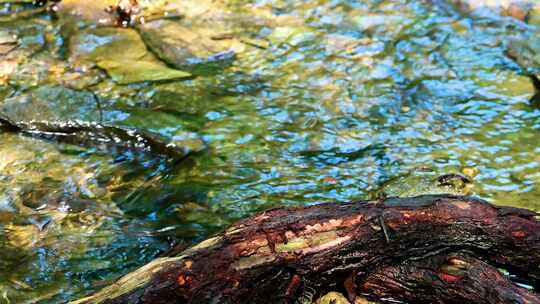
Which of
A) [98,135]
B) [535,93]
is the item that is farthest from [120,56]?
[535,93]

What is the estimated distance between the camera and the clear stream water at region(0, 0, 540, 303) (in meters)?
3.29

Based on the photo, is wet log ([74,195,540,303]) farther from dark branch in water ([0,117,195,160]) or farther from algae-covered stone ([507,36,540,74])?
algae-covered stone ([507,36,540,74])

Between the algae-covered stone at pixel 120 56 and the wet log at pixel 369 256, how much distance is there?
2758 mm

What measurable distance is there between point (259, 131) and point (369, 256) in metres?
2.00

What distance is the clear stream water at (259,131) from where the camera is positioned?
329 cm

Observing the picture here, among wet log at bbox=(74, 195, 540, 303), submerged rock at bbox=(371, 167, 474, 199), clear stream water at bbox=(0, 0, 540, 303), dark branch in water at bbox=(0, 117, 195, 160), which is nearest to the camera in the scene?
wet log at bbox=(74, 195, 540, 303)

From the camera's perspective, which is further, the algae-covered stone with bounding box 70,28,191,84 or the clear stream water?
the algae-covered stone with bounding box 70,28,191,84

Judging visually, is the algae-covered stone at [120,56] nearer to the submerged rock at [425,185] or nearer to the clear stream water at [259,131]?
the clear stream water at [259,131]

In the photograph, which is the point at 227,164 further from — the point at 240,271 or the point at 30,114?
the point at 240,271

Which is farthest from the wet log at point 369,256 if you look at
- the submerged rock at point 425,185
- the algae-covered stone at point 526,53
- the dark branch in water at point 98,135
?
the algae-covered stone at point 526,53

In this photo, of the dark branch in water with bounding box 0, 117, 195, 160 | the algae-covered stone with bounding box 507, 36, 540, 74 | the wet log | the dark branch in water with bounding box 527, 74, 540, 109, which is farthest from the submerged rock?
the algae-covered stone with bounding box 507, 36, 540, 74

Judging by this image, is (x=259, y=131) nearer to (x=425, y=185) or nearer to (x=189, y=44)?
(x=425, y=185)

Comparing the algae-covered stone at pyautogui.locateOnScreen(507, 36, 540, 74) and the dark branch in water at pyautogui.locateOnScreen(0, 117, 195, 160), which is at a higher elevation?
the algae-covered stone at pyautogui.locateOnScreen(507, 36, 540, 74)

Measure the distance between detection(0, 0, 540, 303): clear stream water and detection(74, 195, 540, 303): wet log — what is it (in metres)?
0.85
